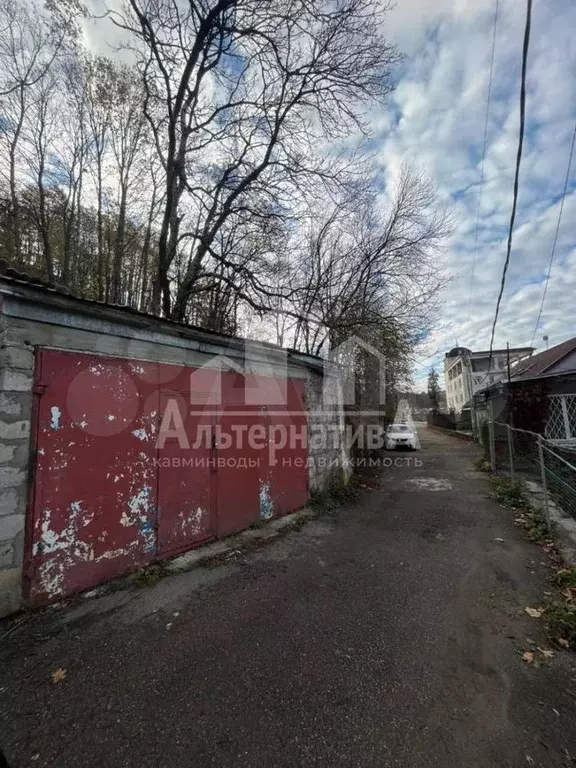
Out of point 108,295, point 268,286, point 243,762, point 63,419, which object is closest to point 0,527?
point 63,419

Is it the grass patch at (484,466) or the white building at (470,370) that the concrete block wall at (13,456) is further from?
the white building at (470,370)

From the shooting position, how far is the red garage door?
10.2 ft

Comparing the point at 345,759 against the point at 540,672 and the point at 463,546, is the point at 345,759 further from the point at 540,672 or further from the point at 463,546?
the point at 463,546

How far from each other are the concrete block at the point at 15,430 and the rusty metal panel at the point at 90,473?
0.30 feet

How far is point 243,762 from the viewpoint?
5.72 ft

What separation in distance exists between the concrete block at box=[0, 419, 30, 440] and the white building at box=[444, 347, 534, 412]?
1477cm

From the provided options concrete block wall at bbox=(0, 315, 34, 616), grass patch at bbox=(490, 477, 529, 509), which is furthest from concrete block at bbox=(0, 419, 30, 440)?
grass patch at bbox=(490, 477, 529, 509)

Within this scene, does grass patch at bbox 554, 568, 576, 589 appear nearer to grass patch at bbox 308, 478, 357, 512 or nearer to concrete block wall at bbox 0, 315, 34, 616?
grass patch at bbox 308, 478, 357, 512

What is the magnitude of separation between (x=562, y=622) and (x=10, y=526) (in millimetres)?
4807

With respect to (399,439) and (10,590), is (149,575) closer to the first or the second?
(10,590)

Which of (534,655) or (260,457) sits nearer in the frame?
(534,655)

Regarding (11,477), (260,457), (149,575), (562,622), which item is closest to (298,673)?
(149,575)

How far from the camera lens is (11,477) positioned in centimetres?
290

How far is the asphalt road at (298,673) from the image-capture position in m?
1.82
